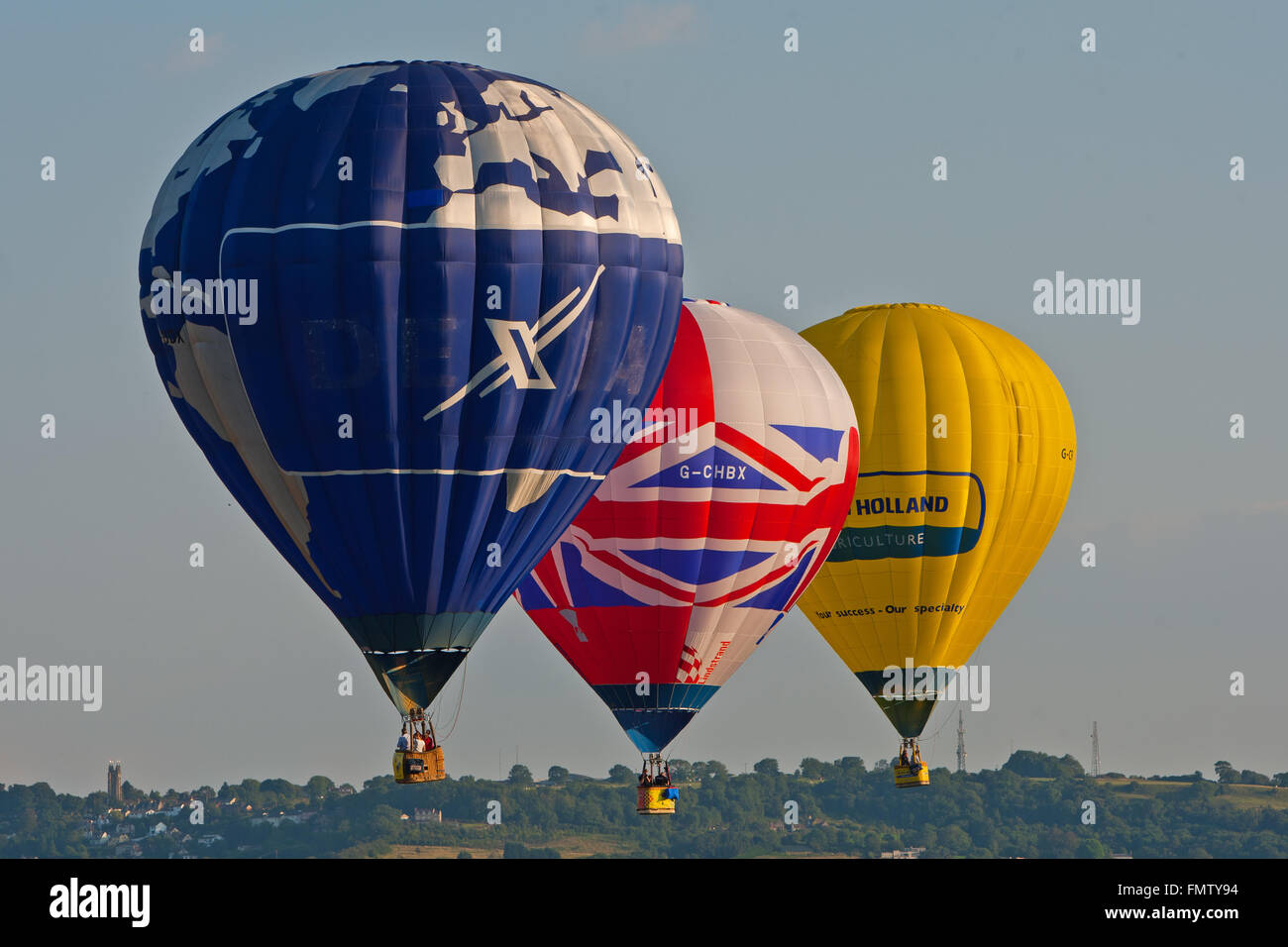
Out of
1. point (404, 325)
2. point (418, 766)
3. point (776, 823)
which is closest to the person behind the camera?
point (404, 325)

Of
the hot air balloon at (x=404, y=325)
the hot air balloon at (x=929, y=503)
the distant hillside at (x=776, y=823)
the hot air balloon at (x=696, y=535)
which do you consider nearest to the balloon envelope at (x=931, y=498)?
the hot air balloon at (x=929, y=503)

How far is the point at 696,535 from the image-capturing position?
144ft

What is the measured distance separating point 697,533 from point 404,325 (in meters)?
9.04

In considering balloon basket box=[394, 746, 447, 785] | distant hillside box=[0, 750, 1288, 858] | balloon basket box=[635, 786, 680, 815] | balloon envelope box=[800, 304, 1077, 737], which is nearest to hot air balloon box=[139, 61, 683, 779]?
balloon basket box=[394, 746, 447, 785]

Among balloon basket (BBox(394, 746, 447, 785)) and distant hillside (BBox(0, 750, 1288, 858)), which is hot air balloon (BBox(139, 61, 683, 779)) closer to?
balloon basket (BBox(394, 746, 447, 785))

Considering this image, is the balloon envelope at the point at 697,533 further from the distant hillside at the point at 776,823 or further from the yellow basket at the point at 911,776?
the distant hillside at the point at 776,823

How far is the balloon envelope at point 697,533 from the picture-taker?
43812mm

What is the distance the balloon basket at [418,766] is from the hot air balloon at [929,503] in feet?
41.9

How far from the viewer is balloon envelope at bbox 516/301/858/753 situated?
43812mm

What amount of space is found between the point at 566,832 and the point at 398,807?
1204cm

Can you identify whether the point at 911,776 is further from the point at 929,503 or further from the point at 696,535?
the point at 696,535

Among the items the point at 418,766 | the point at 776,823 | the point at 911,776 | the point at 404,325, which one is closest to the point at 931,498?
the point at 911,776

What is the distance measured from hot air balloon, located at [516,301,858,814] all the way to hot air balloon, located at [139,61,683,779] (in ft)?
16.7
